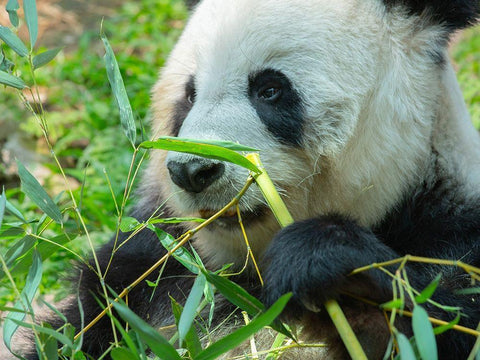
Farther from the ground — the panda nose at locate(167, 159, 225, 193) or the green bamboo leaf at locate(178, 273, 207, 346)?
the panda nose at locate(167, 159, 225, 193)

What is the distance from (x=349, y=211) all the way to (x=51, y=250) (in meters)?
1.36

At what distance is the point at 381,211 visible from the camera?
10.9 ft

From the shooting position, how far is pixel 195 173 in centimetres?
293

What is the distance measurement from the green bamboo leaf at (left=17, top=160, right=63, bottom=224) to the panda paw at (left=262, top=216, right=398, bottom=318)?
0.87 meters

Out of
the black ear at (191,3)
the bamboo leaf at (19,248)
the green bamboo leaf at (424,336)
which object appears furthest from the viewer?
the black ear at (191,3)

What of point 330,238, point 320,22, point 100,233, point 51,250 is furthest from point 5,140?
point 330,238

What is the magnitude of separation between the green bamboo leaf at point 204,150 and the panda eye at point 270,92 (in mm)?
578

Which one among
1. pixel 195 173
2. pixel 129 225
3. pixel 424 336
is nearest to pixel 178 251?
pixel 129 225

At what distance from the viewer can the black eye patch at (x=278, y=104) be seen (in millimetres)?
3191

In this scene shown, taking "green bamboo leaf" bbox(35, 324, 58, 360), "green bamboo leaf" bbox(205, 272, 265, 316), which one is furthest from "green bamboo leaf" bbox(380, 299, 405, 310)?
"green bamboo leaf" bbox(35, 324, 58, 360)

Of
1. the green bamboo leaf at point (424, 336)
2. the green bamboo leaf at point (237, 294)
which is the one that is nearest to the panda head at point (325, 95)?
the green bamboo leaf at point (237, 294)

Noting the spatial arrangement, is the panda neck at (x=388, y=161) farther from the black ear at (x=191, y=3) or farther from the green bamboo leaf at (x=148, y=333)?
the black ear at (x=191, y=3)

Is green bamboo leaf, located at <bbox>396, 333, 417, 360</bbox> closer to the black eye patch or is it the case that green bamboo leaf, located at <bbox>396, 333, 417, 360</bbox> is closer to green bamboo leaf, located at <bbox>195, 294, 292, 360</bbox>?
green bamboo leaf, located at <bbox>195, 294, 292, 360</bbox>

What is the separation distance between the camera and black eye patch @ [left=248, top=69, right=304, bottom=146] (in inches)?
126
